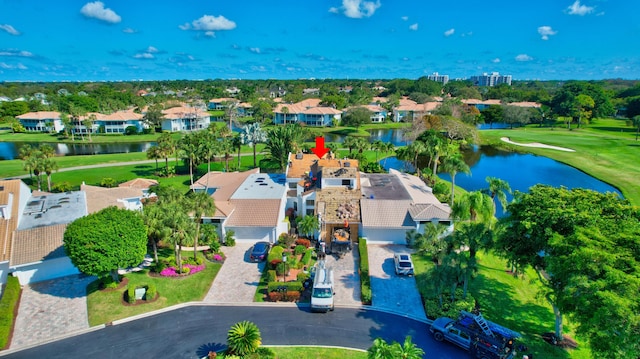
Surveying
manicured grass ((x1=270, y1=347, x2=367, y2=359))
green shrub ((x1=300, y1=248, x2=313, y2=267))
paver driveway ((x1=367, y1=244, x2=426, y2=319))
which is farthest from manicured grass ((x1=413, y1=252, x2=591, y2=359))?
green shrub ((x1=300, y1=248, x2=313, y2=267))

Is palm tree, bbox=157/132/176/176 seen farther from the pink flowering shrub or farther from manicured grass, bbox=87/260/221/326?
manicured grass, bbox=87/260/221/326

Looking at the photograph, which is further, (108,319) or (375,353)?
(108,319)

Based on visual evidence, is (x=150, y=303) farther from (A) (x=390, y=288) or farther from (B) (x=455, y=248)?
(B) (x=455, y=248)

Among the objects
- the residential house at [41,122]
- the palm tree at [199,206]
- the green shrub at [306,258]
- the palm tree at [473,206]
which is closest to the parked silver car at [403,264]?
the palm tree at [473,206]

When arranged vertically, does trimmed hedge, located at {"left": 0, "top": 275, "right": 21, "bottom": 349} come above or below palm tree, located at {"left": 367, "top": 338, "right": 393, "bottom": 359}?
below

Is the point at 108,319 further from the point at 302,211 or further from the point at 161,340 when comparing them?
the point at 302,211

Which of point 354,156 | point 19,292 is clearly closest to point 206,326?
point 19,292
